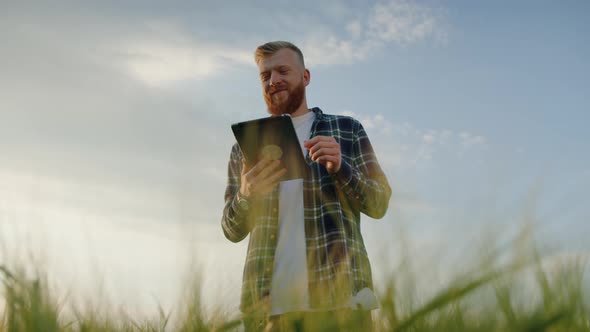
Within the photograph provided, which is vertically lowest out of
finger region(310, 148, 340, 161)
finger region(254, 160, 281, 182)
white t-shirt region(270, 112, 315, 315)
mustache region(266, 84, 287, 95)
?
white t-shirt region(270, 112, 315, 315)

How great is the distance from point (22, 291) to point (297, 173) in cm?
130

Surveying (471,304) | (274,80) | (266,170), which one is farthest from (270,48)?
(471,304)

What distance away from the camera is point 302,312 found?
0.98 m

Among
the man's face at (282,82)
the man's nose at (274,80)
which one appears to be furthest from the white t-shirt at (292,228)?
the man's nose at (274,80)

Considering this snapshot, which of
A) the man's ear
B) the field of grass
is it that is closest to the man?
the man's ear

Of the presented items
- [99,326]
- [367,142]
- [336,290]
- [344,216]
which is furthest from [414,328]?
[367,142]

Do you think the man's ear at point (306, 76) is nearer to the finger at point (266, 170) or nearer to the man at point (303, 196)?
the man at point (303, 196)

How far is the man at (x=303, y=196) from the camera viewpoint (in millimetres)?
2156

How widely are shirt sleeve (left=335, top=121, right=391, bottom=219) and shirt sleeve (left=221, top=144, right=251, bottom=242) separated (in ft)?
1.37

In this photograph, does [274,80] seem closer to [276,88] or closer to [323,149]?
[276,88]

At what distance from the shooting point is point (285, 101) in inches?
109

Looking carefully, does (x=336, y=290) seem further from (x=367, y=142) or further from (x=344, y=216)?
(x=367, y=142)

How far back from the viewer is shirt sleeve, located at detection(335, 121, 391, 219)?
2.23 m

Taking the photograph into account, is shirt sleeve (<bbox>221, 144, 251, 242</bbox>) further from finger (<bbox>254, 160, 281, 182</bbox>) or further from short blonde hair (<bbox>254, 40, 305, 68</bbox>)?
short blonde hair (<bbox>254, 40, 305, 68</bbox>)
